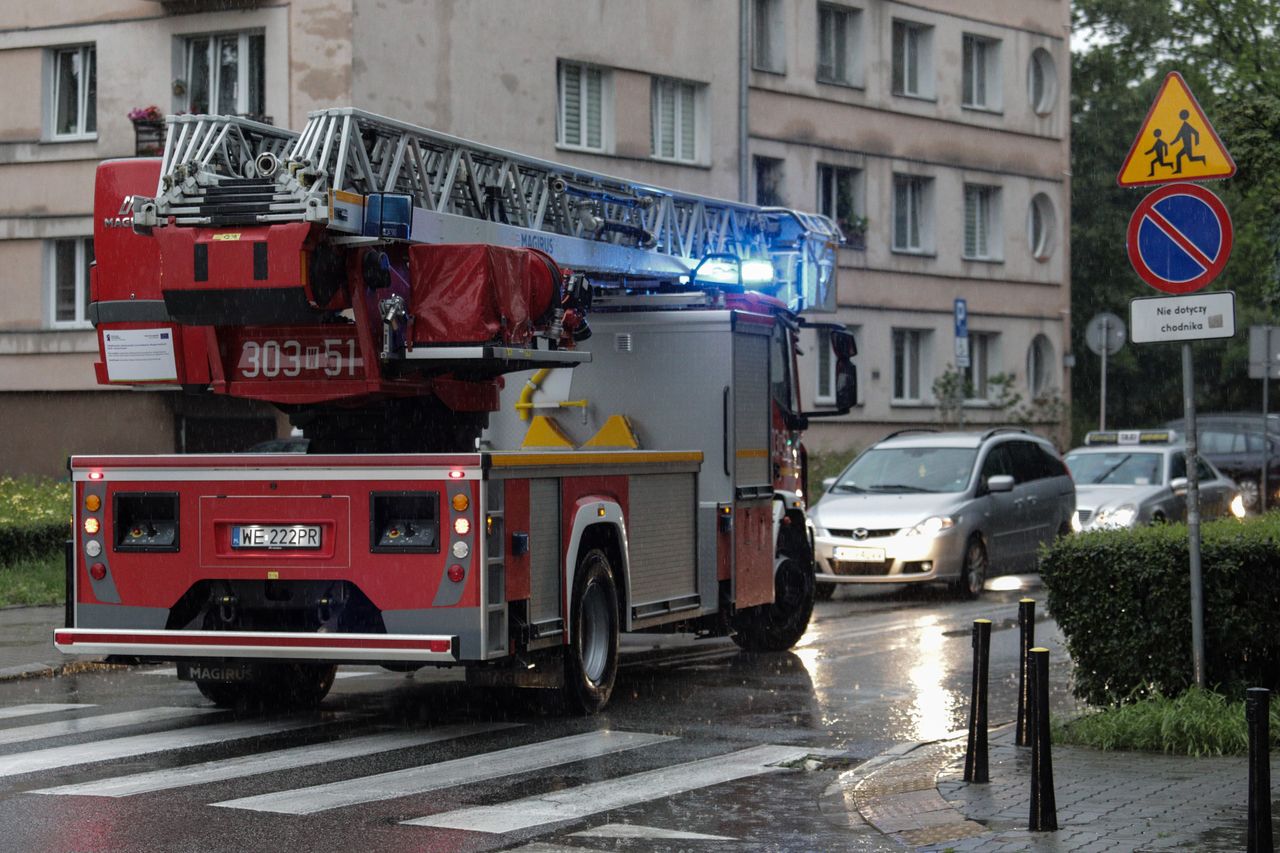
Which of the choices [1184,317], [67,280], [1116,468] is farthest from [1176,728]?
[67,280]

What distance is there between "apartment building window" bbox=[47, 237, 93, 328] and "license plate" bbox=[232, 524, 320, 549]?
844 inches

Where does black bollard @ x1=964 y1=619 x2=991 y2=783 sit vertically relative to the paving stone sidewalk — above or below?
above

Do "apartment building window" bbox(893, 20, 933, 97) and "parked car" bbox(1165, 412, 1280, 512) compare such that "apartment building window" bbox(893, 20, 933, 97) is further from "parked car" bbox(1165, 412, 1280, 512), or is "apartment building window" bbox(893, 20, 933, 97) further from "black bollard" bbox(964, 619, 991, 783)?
"black bollard" bbox(964, 619, 991, 783)

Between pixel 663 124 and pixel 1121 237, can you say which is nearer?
pixel 663 124

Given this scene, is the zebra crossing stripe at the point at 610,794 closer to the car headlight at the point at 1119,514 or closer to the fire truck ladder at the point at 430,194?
the fire truck ladder at the point at 430,194

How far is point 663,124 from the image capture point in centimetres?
3484

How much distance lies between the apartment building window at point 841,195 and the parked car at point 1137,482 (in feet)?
42.3

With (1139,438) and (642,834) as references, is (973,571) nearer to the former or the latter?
(1139,438)

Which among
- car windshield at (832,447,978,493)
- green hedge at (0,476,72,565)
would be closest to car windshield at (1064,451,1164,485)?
car windshield at (832,447,978,493)

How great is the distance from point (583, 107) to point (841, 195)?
25.5 ft

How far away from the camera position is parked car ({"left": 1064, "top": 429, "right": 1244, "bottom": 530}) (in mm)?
23672

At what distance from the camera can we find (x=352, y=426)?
11844mm

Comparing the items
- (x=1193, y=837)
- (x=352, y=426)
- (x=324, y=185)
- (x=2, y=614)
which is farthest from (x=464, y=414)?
(x=2, y=614)

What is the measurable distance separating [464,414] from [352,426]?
2.20ft
